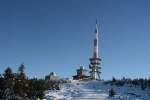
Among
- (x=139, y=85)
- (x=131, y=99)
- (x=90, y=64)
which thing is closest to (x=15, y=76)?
(x=131, y=99)

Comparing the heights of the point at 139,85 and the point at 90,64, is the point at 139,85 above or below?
below

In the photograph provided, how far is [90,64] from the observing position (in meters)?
131

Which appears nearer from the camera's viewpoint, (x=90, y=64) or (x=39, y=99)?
(x=39, y=99)

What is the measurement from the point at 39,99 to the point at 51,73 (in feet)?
153

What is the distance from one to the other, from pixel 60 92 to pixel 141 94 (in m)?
12.0

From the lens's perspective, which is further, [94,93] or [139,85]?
[139,85]

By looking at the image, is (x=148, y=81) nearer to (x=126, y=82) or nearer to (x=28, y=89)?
(x=126, y=82)

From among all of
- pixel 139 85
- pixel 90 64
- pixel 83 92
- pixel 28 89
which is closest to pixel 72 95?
pixel 83 92

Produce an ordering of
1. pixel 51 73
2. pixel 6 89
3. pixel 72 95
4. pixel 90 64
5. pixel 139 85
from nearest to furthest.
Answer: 1. pixel 6 89
2. pixel 72 95
3. pixel 139 85
4. pixel 51 73
5. pixel 90 64

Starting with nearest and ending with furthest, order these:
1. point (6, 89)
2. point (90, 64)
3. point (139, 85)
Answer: point (6, 89), point (139, 85), point (90, 64)

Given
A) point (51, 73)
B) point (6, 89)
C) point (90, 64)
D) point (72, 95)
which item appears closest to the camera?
point (6, 89)

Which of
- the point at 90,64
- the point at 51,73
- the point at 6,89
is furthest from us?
the point at 90,64

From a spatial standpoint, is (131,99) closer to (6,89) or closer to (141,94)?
(141,94)

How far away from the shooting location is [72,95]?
5691 centimetres
